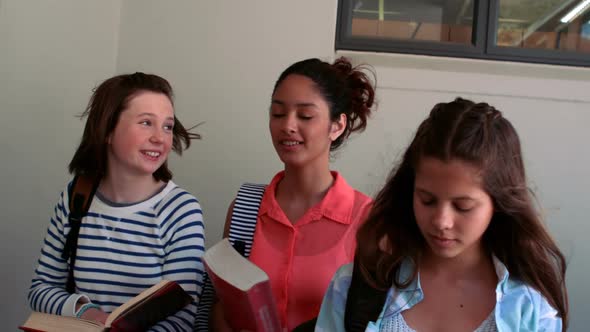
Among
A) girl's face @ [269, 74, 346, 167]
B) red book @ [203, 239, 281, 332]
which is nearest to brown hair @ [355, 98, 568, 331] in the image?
red book @ [203, 239, 281, 332]

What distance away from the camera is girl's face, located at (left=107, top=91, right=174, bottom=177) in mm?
1999

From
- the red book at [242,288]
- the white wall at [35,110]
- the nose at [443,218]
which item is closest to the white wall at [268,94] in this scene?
the white wall at [35,110]

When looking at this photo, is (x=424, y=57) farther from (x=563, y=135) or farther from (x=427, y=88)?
(x=563, y=135)

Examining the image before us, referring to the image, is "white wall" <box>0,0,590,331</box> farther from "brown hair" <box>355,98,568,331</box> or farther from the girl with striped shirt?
"brown hair" <box>355,98,568,331</box>

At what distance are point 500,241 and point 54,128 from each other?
1936mm

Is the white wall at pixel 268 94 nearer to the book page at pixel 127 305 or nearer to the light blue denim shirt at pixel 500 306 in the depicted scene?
the book page at pixel 127 305

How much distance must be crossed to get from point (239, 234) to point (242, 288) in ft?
2.15

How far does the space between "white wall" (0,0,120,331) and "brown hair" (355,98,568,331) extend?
4.94ft

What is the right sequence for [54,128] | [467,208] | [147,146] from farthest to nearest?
[54,128] → [147,146] → [467,208]

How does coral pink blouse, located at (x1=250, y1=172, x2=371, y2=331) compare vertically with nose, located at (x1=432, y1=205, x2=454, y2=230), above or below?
below

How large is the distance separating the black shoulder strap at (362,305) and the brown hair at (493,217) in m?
0.02

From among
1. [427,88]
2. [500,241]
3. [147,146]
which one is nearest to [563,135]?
[427,88]

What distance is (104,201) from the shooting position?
203 cm

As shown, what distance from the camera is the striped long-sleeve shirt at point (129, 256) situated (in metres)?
1.90
